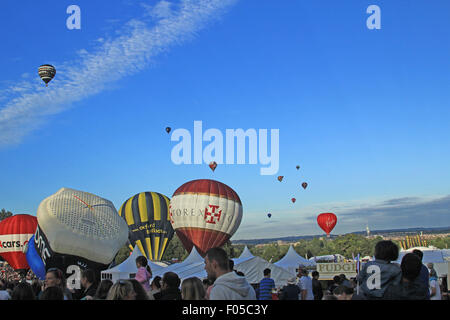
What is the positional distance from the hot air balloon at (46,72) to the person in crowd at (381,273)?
25.6 m

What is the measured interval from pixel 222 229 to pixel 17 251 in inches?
540

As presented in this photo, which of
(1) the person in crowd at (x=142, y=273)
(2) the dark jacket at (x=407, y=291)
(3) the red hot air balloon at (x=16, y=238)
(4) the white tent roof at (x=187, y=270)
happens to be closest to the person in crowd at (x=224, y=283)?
(2) the dark jacket at (x=407, y=291)

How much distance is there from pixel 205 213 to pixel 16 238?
12445mm

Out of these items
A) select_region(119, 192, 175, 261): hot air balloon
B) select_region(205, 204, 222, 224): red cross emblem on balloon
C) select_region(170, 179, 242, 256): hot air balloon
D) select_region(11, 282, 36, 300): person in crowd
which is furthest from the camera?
select_region(119, 192, 175, 261): hot air balloon

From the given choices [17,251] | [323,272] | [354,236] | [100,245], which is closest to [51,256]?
[100,245]

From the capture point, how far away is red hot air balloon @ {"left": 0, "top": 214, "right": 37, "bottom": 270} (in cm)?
2997

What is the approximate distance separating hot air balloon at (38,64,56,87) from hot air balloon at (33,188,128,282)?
1898 cm

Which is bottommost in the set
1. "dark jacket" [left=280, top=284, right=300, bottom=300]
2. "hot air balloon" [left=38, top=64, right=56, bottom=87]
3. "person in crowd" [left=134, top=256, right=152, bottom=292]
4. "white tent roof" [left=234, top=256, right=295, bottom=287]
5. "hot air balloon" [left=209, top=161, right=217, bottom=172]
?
"white tent roof" [left=234, top=256, right=295, bottom=287]

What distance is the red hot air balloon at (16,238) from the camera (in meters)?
30.0

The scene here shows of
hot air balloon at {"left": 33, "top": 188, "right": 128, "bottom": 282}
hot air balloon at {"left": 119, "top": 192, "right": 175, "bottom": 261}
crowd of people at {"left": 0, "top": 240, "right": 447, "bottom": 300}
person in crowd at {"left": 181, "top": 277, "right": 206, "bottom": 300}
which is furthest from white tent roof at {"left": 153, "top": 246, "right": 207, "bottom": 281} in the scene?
hot air balloon at {"left": 119, "top": 192, "right": 175, "bottom": 261}

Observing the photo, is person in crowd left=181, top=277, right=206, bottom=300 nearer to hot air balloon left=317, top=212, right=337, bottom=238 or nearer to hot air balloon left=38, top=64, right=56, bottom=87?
hot air balloon left=38, top=64, right=56, bottom=87

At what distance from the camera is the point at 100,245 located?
987 cm

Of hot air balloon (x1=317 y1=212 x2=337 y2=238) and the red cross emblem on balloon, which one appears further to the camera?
hot air balloon (x1=317 y1=212 x2=337 y2=238)

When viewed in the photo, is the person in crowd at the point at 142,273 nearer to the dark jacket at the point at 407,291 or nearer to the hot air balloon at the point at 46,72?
the dark jacket at the point at 407,291
